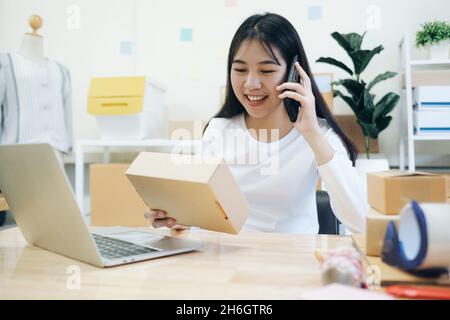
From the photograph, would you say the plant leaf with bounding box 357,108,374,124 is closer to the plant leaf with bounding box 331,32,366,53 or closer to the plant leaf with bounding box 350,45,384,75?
the plant leaf with bounding box 350,45,384,75

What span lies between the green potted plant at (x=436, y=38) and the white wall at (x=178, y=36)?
0.62 feet

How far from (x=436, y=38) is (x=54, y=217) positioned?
213 centimetres

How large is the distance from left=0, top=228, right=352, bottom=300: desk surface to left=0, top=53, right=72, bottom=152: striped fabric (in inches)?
62.6

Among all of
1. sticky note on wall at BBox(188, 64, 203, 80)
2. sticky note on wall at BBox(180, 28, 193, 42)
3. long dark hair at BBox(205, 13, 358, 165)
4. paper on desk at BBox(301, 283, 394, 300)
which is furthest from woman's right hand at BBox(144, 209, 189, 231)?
sticky note on wall at BBox(180, 28, 193, 42)

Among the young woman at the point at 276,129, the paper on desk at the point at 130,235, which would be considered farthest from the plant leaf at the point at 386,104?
the paper on desk at the point at 130,235

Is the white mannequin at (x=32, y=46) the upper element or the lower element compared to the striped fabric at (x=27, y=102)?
upper

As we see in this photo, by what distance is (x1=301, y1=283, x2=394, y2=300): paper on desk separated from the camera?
1.58 ft

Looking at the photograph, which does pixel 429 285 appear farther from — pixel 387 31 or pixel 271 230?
pixel 387 31

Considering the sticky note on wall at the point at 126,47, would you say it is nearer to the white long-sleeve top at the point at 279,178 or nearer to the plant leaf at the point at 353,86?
the plant leaf at the point at 353,86

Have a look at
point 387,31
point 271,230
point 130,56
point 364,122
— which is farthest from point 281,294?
point 130,56

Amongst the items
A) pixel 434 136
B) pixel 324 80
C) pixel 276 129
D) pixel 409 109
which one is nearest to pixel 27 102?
pixel 276 129

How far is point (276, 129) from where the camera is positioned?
1350 mm

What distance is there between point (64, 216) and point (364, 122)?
6.02ft

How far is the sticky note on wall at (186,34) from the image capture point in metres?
2.68
